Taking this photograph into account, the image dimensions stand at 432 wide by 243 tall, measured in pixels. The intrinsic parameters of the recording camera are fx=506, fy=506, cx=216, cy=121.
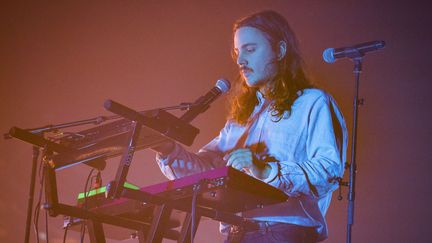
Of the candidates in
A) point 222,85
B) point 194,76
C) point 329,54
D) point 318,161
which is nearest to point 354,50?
point 329,54

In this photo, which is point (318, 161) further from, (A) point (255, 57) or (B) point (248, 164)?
(A) point (255, 57)

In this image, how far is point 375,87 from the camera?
13.4 ft

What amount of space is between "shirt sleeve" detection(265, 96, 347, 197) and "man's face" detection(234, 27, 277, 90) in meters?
0.39

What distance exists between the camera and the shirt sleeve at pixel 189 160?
2178 millimetres

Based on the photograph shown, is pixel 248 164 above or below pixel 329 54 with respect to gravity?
below

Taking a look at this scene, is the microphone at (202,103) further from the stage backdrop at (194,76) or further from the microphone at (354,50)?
the stage backdrop at (194,76)

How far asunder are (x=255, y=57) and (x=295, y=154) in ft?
1.87

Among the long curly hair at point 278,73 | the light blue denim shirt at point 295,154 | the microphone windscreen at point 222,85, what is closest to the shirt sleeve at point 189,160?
the light blue denim shirt at point 295,154

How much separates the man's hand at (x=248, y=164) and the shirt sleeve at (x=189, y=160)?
450 millimetres

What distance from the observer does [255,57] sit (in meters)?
2.45

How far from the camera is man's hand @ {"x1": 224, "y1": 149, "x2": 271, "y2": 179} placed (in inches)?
69.0

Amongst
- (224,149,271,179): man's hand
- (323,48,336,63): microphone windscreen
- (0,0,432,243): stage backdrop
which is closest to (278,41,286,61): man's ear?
(323,48,336,63): microphone windscreen

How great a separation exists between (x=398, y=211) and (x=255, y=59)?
2.01 m

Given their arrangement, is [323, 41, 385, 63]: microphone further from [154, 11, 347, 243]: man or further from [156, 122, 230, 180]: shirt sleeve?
[156, 122, 230, 180]: shirt sleeve
